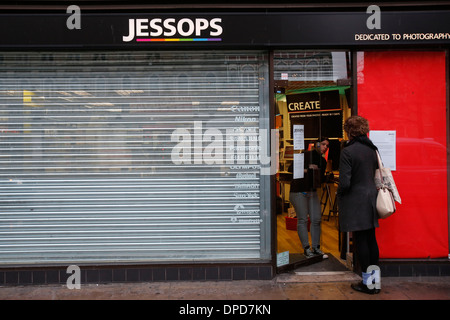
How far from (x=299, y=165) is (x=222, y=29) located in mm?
2466

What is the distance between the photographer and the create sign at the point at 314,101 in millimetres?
8156

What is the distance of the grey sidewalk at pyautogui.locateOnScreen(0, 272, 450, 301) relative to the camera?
15.5 feet

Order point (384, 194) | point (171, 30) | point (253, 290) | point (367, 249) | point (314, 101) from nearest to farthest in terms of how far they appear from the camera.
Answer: point (384, 194) → point (367, 249) → point (253, 290) → point (171, 30) → point (314, 101)

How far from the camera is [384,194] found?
4.61 m

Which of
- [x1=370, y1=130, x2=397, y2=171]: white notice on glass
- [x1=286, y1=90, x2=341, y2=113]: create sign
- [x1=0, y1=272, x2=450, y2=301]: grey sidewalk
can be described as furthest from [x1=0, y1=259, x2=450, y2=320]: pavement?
[x1=286, y1=90, x2=341, y2=113]: create sign

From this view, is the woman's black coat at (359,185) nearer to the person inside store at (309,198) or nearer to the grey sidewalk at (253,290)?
the grey sidewalk at (253,290)

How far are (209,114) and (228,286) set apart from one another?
232 cm

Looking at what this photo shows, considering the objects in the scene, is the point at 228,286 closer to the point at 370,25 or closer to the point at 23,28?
the point at 370,25

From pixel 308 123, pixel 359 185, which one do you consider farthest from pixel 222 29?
pixel 308 123

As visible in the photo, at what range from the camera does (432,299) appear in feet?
15.1

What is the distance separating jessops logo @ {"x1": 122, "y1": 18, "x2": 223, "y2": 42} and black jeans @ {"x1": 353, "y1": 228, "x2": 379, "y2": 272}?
122 inches

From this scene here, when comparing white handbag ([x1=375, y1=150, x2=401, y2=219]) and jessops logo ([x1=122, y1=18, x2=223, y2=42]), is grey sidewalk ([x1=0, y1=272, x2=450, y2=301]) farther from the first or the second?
jessops logo ([x1=122, y1=18, x2=223, y2=42])

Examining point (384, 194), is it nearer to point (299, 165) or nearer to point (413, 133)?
point (413, 133)
